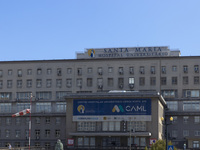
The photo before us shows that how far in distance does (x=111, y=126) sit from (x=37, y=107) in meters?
28.9

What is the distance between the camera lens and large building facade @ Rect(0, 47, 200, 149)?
11338cm

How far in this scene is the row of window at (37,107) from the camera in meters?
118

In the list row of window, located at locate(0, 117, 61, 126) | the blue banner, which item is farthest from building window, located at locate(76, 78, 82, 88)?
the blue banner

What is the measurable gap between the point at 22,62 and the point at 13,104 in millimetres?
11502

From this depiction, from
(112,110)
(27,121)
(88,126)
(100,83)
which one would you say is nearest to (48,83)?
(27,121)

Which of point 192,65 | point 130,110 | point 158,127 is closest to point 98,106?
point 130,110

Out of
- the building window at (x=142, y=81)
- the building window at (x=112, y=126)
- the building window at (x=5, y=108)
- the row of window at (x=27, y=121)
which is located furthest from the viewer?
the building window at (x=5, y=108)

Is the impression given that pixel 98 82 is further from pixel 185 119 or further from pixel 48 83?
pixel 185 119

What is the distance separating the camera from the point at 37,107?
392ft

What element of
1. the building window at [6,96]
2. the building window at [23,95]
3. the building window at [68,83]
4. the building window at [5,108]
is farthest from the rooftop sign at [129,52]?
the building window at [5,108]

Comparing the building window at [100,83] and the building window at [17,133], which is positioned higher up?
the building window at [100,83]

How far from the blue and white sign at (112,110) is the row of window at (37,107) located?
62.9 ft

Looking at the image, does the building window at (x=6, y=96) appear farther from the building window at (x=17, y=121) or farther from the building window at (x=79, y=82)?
the building window at (x=79, y=82)

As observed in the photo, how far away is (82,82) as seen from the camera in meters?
118
